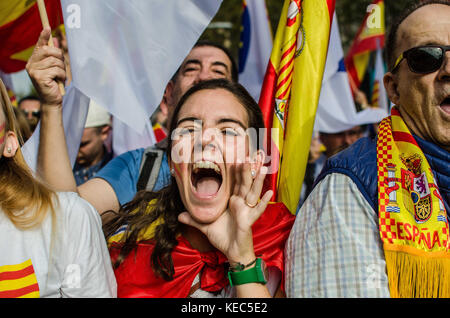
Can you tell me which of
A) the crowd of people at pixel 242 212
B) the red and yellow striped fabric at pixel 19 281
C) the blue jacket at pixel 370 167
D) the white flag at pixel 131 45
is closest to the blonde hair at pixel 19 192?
the crowd of people at pixel 242 212

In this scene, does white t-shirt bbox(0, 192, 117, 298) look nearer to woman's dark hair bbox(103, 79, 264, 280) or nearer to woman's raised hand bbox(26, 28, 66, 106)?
woman's dark hair bbox(103, 79, 264, 280)

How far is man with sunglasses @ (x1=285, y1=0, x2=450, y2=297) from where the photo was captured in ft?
5.92

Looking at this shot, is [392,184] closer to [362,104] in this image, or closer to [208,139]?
[208,139]

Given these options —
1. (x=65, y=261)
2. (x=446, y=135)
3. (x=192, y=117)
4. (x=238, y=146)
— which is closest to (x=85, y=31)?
(x=192, y=117)

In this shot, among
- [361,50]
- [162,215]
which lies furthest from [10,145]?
[361,50]

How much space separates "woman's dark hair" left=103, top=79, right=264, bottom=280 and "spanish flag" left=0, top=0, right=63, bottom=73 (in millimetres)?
1073

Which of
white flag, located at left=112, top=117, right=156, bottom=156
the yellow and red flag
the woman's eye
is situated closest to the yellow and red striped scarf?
the woman's eye

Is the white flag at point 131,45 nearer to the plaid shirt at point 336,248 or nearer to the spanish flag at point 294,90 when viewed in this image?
the spanish flag at point 294,90

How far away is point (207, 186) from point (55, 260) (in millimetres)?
755

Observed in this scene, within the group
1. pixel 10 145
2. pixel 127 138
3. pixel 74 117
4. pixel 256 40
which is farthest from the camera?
pixel 256 40

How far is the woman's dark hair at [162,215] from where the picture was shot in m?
2.11

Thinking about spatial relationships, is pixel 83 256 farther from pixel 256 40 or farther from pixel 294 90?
pixel 256 40

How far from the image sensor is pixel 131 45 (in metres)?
2.61
